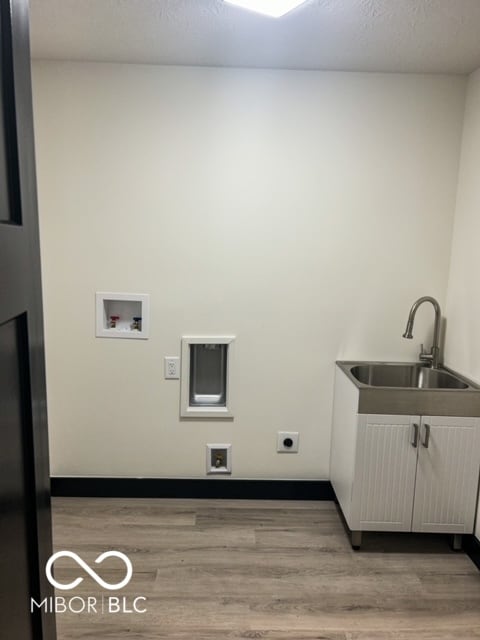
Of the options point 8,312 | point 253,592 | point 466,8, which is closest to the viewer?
point 8,312

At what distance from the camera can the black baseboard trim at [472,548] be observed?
2127 mm

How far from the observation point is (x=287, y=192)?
2.43 m

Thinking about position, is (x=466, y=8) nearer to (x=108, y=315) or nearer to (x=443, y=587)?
(x=108, y=315)

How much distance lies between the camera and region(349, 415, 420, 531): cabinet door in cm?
213

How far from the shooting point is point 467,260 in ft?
7.58

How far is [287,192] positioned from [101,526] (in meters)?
2.00

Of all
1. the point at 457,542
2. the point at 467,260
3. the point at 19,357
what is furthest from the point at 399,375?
the point at 19,357

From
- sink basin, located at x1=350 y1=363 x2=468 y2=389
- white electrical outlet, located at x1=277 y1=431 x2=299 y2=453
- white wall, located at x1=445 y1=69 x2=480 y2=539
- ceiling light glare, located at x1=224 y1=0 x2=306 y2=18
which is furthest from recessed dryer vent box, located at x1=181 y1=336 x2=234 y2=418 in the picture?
ceiling light glare, located at x1=224 y1=0 x2=306 y2=18

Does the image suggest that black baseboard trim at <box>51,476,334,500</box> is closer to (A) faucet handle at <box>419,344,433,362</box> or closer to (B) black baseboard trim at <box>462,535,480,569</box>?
(B) black baseboard trim at <box>462,535,480,569</box>

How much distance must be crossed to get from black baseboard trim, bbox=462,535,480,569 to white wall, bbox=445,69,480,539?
0.05 metres

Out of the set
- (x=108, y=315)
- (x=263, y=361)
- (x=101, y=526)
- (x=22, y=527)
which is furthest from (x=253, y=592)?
(x=108, y=315)

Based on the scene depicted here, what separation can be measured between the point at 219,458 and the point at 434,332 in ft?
4.58

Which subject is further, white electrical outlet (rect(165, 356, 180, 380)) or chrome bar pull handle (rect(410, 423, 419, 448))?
white electrical outlet (rect(165, 356, 180, 380))

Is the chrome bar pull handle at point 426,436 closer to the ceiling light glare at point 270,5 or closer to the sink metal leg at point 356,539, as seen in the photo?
the sink metal leg at point 356,539
